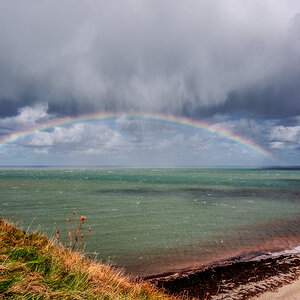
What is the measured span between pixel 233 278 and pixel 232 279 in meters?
0.11

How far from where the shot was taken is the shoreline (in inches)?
383

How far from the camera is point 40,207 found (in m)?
29.1

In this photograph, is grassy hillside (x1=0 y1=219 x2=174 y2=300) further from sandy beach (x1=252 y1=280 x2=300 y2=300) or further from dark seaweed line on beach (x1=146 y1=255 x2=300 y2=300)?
sandy beach (x1=252 y1=280 x2=300 y2=300)

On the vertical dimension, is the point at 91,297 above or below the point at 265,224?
above

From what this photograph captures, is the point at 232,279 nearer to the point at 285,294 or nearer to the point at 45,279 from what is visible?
the point at 285,294

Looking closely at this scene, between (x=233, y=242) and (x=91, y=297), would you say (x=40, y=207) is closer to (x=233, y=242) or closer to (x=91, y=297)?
(x=233, y=242)

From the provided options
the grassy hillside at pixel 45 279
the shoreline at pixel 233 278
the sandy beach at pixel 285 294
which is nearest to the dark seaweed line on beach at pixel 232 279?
the shoreline at pixel 233 278

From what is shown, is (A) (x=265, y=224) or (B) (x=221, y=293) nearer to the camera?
(B) (x=221, y=293)

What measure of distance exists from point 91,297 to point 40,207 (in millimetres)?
27706

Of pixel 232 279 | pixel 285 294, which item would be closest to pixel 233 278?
pixel 232 279

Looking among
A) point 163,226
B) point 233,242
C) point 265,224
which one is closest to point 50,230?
point 163,226

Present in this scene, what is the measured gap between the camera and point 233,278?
1097 centimetres

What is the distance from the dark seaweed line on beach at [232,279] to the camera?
975 cm

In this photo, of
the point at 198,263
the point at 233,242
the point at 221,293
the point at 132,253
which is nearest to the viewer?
the point at 221,293
